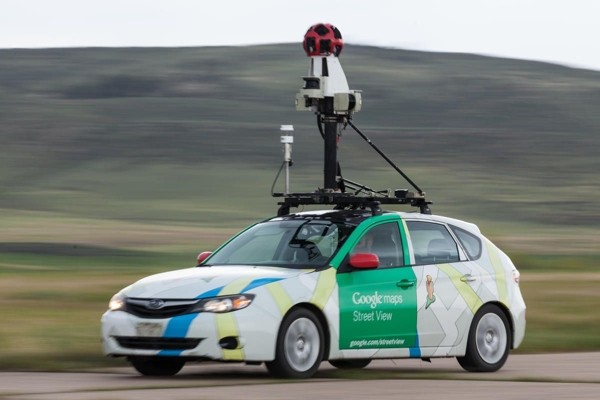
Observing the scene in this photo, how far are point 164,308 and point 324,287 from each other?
1367 millimetres

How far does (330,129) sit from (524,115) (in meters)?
87.0

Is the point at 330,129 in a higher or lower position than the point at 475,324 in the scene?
higher

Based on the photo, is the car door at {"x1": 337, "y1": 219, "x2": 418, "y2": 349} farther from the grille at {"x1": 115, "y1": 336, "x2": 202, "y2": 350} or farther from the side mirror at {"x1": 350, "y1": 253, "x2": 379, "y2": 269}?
the grille at {"x1": 115, "y1": 336, "x2": 202, "y2": 350}

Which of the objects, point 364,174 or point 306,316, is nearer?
point 306,316

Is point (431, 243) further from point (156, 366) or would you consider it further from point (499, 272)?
point (156, 366)

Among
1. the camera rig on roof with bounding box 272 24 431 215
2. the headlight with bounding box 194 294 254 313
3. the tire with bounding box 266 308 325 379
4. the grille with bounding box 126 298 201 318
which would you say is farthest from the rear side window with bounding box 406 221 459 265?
the grille with bounding box 126 298 201 318

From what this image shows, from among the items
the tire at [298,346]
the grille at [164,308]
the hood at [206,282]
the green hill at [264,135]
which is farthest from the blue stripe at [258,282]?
the green hill at [264,135]

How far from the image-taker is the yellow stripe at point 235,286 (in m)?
12.0

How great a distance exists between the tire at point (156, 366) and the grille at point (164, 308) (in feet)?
2.01

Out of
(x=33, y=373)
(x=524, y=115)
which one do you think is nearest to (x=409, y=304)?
(x=33, y=373)

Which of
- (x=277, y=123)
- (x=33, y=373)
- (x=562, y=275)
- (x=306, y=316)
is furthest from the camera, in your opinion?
(x=277, y=123)

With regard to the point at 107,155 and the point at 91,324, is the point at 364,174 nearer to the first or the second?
the point at 107,155

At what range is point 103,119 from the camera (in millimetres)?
96375

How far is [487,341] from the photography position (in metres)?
14.1
